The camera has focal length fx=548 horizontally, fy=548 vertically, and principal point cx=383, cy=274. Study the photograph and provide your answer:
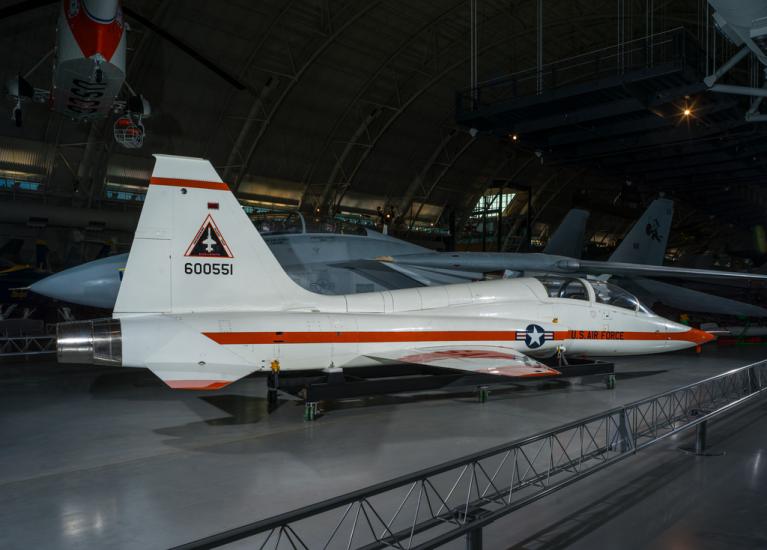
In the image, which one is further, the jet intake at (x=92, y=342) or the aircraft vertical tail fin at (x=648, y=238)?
the aircraft vertical tail fin at (x=648, y=238)

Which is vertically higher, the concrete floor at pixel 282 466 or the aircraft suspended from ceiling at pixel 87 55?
the aircraft suspended from ceiling at pixel 87 55

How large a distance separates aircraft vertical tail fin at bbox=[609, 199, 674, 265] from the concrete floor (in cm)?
823

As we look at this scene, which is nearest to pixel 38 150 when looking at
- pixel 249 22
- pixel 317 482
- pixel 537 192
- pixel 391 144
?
pixel 249 22

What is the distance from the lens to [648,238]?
16.3 m

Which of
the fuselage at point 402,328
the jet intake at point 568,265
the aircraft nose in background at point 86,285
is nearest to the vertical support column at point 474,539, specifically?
the fuselage at point 402,328

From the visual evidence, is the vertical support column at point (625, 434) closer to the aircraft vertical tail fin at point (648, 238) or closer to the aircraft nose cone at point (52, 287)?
the aircraft nose cone at point (52, 287)

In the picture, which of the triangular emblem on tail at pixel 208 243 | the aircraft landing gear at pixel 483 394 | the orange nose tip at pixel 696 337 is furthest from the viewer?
the orange nose tip at pixel 696 337

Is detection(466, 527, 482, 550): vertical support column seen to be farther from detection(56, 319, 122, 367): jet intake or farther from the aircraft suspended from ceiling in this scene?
the aircraft suspended from ceiling

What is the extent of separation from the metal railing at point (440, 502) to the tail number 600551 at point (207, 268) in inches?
128

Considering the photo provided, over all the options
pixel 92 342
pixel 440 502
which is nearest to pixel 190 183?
pixel 92 342

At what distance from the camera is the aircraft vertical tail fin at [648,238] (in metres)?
16.2

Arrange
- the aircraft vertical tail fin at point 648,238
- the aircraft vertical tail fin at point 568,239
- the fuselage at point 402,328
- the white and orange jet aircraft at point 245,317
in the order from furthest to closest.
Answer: the aircraft vertical tail fin at point 568,239, the aircraft vertical tail fin at point 648,238, the fuselage at point 402,328, the white and orange jet aircraft at point 245,317

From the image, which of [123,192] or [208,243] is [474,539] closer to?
[208,243]

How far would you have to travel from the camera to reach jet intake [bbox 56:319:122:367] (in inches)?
225
